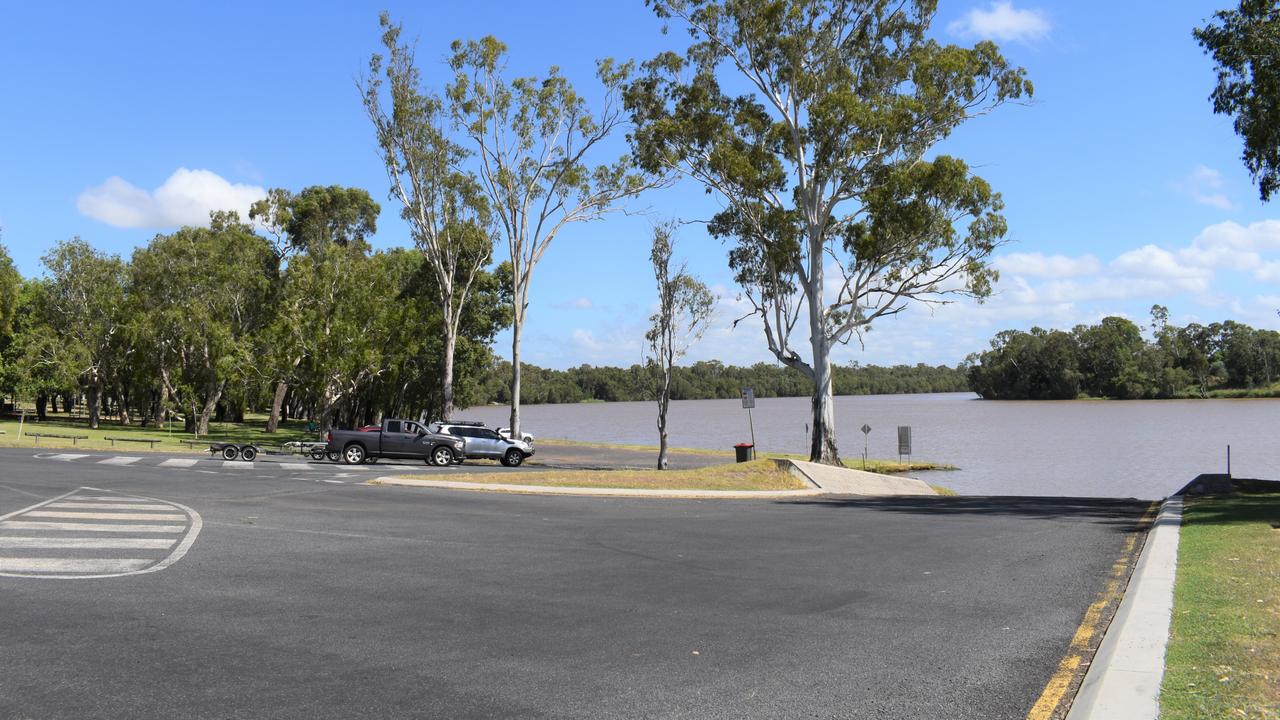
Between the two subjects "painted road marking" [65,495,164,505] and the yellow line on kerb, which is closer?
the yellow line on kerb

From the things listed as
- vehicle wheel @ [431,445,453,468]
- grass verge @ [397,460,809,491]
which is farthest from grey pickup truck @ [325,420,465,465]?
grass verge @ [397,460,809,491]

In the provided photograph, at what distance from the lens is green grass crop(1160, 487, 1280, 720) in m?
5.24

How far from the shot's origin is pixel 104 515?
47.9ft

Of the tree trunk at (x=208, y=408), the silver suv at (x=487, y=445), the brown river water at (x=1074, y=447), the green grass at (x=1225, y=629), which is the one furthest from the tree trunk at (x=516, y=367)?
the green grass at (x=1225, y=629)

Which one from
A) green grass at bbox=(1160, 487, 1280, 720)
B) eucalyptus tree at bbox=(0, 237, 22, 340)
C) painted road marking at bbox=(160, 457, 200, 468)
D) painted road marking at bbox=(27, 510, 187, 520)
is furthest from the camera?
eucalyptus tree at bbox=(0, 237, 22, 340)

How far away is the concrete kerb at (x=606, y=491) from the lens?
21.8 m

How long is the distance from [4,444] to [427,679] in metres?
38.3

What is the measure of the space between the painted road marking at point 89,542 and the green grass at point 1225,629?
11262 mm

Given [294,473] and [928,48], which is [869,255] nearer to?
[928,48]

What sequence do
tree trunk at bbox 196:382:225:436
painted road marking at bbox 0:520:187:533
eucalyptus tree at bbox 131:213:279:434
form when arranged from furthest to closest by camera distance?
1. tree trunk at bbox 196:382:225:436
2. eucalyptus tree at bbox 131:213:279:434
3. painted road marking at bbox 0:520:187:533

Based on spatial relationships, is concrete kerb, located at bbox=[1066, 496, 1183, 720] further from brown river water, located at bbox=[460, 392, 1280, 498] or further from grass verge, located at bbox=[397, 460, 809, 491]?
brown river water, located at bbox=[460, 392, 1280, 498]

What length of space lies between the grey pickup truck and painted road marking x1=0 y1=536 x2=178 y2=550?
21.6m

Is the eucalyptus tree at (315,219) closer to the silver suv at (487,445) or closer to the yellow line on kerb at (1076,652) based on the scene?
the silver suv at (487,445)

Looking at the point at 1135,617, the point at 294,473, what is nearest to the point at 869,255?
the point at 294,473
